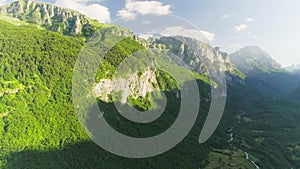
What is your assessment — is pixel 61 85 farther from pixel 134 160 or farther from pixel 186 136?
pixel 186 136

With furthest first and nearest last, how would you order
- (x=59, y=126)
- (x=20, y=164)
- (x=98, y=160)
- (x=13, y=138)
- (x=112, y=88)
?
1. (x=112, y=88)
2. (x=59, y=126)
3. (x=98, y=160)
4. (x=13, y=138)
5. (x=20, y=164)

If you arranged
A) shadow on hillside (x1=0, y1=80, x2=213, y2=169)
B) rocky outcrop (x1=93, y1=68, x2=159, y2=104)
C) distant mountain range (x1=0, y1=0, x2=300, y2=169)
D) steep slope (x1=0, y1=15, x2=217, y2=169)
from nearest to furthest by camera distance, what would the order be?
shadow on hillside (x1=0, y1=80, x2=213, y2=169), steep slope (x1=0, y1=15, x2=217, y2=169), distant mountain range (x1=0, y1=0, x2=300, y2=169), rocky outcrop (x1=93, y1=68, x2=159, y2=104)

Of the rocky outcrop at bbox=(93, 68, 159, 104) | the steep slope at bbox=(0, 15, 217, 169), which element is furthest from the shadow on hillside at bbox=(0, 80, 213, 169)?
the rocky outcrop at bbox=(93, 68, 159, 104)

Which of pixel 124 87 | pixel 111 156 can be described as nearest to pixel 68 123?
pixel 111 156

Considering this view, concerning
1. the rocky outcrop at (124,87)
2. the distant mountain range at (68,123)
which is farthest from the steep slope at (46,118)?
the rocky outcrop at (124,87)

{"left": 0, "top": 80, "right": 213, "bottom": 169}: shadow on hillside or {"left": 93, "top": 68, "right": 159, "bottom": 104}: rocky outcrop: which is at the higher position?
{"left": 93, "top": 68, "right": 159, "bottom": 104}: rocky outcrop

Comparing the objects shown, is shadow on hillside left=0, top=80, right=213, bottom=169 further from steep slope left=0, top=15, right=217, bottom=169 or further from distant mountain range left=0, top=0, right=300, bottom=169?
distant mountain range left=0, top=0, right=300, bottom=169

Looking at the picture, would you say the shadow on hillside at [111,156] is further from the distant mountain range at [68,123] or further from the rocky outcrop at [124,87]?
the rocky outcrop at [124,87]

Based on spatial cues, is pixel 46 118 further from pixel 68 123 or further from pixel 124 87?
pixel 124 87

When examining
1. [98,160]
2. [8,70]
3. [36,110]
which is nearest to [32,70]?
[8,70]

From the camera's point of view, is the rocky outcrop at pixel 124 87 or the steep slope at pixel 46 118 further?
the rocky outcrop at pixel 124 87

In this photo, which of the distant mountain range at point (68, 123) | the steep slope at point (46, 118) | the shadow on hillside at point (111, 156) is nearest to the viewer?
the shadow on hillside at point (111, 156)
